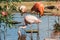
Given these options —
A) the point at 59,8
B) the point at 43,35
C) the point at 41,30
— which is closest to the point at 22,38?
the point at 43,35

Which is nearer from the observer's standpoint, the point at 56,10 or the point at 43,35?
the point at 43,35

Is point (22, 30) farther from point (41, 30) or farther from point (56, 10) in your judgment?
point (56, 10)

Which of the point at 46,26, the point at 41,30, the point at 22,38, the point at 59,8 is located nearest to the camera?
the point at 22,38

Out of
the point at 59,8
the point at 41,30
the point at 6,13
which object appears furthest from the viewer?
the point at 59,8

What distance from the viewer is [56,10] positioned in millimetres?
14148

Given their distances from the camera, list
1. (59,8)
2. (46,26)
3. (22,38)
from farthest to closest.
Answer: (59,8) → (46,26) → (22,38)

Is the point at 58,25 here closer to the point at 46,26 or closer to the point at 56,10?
the point at 46,26

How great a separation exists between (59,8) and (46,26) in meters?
4.68

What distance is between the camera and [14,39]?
24.2 ft

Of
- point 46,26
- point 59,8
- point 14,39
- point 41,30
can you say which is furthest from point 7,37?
point 59,8

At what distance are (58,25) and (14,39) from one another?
234cm

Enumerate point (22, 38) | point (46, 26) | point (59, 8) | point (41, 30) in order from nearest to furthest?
point (22, 38)
point (41, 30)
point (46, 26)
point (59, 8)

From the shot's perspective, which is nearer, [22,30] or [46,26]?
[22,30]

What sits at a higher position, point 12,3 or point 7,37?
point 12,3
